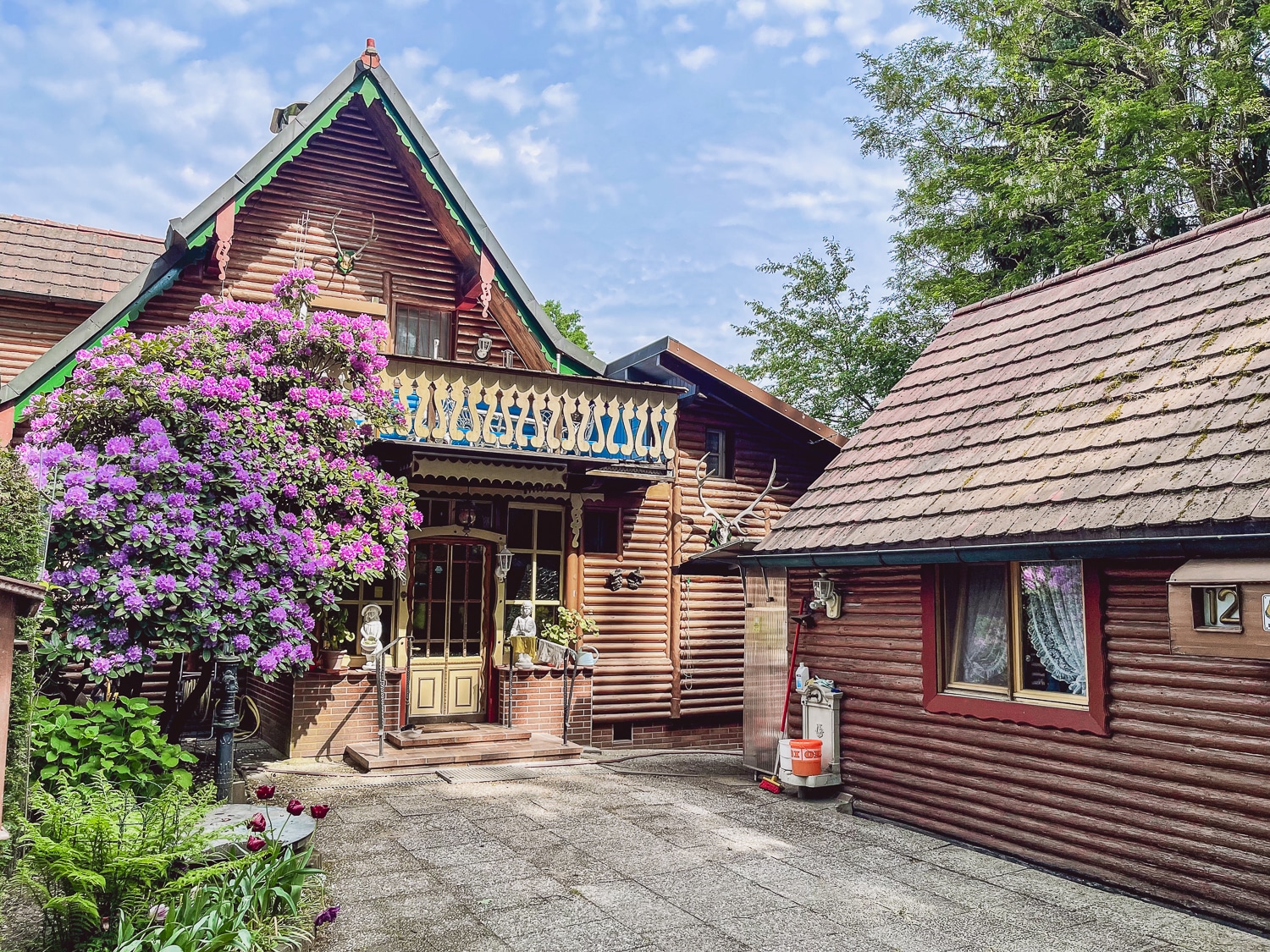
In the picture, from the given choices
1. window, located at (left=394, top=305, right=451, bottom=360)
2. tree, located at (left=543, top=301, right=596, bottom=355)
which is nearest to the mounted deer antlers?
window, located at (left=394, top=305, right=451, bottom=360)

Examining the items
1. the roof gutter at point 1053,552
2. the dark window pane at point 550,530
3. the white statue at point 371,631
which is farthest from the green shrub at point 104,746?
the dark window pane at point 550,530

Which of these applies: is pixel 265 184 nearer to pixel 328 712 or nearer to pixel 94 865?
pixel 328 712

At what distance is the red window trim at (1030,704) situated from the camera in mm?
7141

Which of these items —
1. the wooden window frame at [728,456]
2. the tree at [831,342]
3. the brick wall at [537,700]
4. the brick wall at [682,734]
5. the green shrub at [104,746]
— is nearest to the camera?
the green shrub at [104,746]

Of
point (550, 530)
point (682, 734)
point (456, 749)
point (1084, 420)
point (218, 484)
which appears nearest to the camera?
point (1084, 420)

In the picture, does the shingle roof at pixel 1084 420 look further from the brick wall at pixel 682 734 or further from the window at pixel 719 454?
the brick wall at pixel 682 734

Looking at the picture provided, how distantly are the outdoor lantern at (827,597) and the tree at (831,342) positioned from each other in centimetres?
1581

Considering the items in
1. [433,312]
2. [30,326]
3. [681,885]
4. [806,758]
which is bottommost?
[681,885]

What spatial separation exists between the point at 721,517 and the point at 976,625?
5.45 metres

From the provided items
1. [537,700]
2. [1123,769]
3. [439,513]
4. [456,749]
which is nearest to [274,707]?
[456,749]

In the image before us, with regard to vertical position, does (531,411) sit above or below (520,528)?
above

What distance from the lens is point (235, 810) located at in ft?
22.9

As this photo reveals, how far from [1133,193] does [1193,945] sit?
1791 cm

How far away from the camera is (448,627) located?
1290 centimetres
